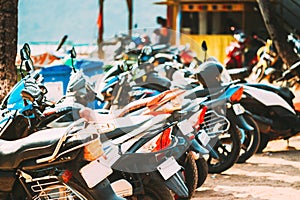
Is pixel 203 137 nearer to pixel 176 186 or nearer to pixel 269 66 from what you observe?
pixel 176 186

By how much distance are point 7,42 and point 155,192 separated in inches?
159

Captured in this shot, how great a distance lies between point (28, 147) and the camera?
4.77 m

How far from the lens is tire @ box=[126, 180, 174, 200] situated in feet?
16.9

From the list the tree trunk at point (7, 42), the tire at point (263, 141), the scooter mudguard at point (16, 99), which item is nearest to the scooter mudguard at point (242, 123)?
the tire at point (263, 141)

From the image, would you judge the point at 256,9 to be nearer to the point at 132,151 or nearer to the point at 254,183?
the point at 254,183

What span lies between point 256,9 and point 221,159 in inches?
641

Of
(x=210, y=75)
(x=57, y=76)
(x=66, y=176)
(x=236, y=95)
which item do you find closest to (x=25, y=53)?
(x=66, y=176)

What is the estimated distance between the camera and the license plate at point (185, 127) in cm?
592

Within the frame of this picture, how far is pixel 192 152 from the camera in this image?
20.5 ft

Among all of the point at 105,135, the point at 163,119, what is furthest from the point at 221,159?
the point at 105,135

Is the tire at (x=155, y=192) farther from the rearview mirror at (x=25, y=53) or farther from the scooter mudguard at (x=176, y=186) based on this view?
the rearview mirror at (x=25, y=53)

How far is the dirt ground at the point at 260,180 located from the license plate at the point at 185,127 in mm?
923

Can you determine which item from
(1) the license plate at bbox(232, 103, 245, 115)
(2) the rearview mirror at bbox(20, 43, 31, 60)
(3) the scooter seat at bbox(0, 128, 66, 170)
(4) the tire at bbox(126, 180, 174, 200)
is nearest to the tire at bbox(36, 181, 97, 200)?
(3) the scooter seat at bbox(0, 128, 66, 170)

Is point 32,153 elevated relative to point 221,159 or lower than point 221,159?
elevated
